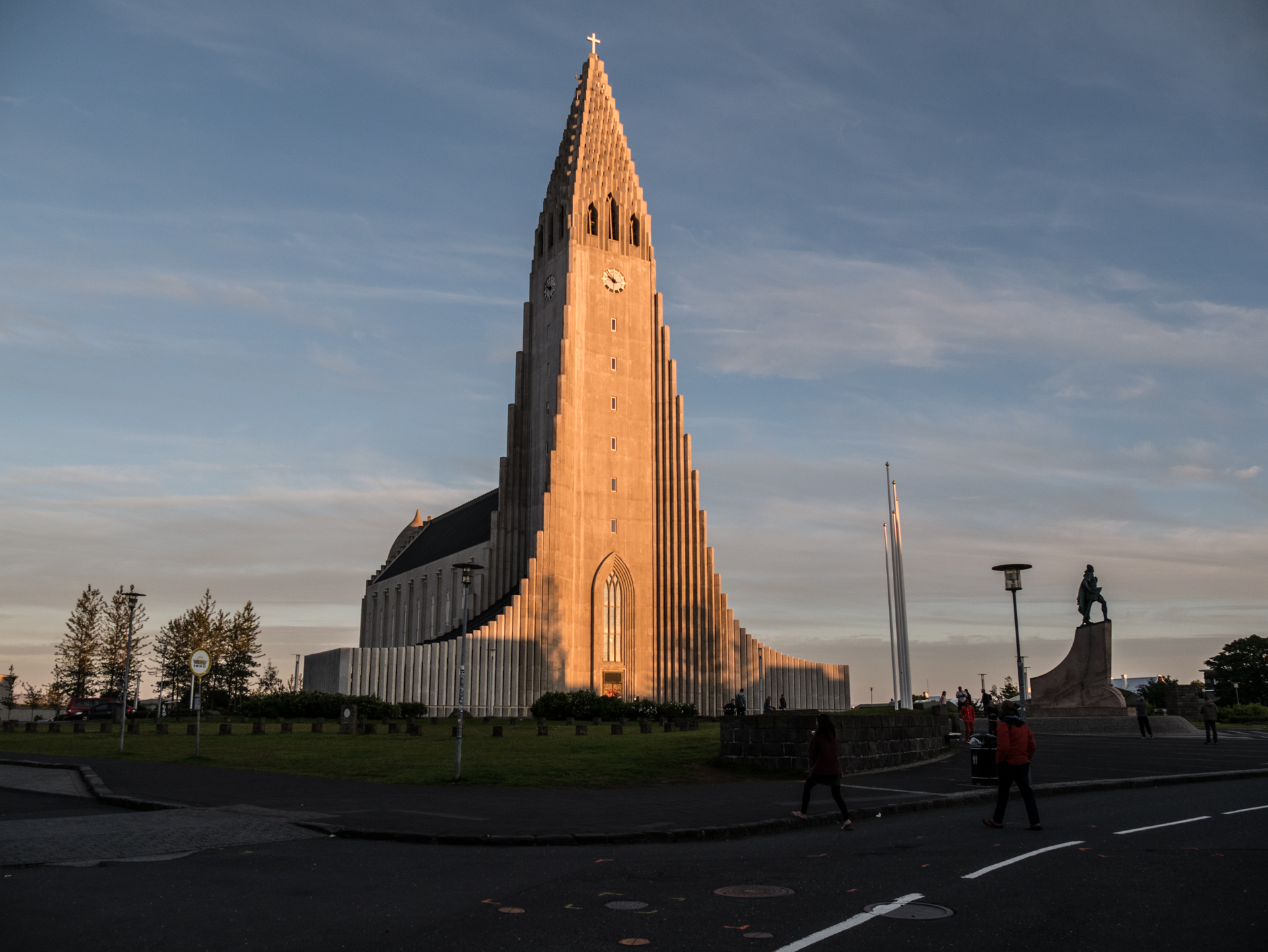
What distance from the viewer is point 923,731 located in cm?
2698

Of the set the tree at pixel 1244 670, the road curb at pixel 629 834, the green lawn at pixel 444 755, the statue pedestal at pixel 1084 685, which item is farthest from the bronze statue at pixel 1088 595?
the tree at pixel 1244 670

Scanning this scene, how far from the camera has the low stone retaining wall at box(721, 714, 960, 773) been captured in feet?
73.7

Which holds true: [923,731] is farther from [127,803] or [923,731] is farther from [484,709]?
[484,709]

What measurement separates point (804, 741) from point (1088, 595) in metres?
29.9

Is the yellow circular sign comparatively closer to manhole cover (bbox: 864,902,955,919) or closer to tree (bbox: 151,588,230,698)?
manhole cover (bbox: 864,902,955,919)

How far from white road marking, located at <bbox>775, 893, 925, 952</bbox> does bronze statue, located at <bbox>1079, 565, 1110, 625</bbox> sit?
137ft

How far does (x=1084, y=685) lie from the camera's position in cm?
4541

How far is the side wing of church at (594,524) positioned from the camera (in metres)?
59.2

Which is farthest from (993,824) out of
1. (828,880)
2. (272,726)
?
(272,726)

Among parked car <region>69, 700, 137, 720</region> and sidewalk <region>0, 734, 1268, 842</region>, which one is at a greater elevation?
sidewalk <region>0, 734, 1268, 842</region>

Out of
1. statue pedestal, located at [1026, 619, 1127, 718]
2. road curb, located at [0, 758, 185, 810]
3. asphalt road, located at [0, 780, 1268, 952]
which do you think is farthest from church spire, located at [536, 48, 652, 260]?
asphalt road, located at [0, 780, 1268, 952]

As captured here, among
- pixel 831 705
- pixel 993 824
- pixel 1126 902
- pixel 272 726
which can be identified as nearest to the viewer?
pixel 1126 902

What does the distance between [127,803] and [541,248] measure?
2296 inches

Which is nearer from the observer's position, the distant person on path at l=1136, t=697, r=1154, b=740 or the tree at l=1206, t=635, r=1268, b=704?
the distant person on path at l=1136, t=697, r=1154, b=740
